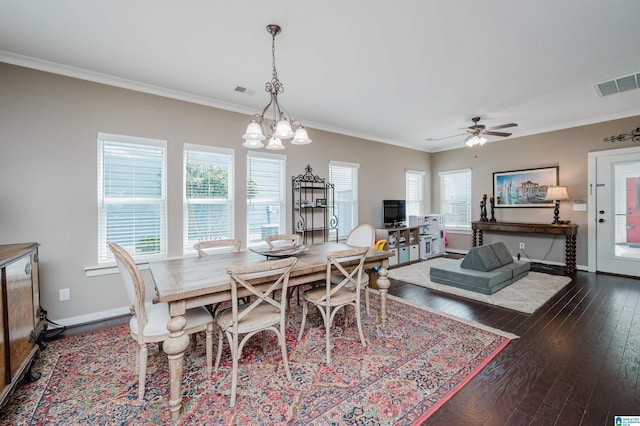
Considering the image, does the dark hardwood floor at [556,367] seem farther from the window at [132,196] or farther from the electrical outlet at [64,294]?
the window at [132,196]

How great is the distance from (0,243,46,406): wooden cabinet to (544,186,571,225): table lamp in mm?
7153

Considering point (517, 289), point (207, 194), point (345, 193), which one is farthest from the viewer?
point (345, 193)

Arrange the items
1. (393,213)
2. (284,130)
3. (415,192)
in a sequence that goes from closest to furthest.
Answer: (284,130), (393,213), (415,192)

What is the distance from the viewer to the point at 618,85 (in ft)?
11.5

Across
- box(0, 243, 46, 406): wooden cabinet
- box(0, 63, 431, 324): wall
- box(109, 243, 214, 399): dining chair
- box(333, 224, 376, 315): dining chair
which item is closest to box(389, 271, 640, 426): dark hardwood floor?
box(333, 224, 376, 315): dining chair

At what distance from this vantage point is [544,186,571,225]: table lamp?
5094mm

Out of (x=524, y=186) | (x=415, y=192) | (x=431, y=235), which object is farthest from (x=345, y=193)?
(x=524, y=186)

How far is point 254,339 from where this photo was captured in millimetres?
2725

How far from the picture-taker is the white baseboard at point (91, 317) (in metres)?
3.00

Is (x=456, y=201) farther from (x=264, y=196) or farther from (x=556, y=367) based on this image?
(x=556, y=367)

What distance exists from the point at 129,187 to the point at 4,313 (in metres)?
1.83

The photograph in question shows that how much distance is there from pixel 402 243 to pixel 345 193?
5.45 feet

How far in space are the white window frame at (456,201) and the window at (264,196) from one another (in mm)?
4652

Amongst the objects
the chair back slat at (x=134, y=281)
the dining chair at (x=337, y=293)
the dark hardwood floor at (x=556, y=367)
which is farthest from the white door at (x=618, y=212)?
the chair back slat at (x=134, y=281)
